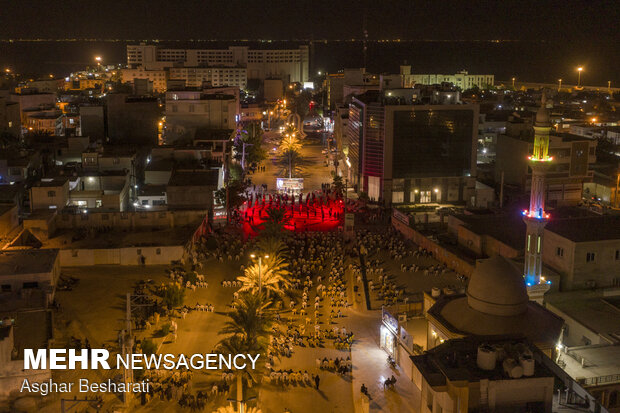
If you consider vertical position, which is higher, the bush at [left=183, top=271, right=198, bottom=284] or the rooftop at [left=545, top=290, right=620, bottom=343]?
the rooftop at [left=545, top=290, right=620, bottom=343]

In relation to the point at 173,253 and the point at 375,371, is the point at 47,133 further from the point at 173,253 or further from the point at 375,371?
the point at 375,371

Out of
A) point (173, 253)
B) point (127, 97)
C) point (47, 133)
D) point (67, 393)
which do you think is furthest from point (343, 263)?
point (47, 133)

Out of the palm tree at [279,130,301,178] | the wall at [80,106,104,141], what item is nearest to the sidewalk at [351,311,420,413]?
the palm tree at [279,130,301,178]

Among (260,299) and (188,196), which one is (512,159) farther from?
(260,299)

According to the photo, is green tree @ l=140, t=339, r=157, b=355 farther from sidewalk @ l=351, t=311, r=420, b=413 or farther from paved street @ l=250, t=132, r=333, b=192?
paved street @ l=250, t=132, r=333, b=192

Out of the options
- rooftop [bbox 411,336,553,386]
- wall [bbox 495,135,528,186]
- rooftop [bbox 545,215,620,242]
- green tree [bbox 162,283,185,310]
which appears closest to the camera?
rooftop [bbox 411,336,553,386]

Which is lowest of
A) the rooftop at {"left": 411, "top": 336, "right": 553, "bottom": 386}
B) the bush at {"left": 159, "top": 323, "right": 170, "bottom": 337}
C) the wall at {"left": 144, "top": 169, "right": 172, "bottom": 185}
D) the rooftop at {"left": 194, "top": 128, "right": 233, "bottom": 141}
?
the bush at {"left": 159, "top": 323, "right": 170, "bottom": 337}
